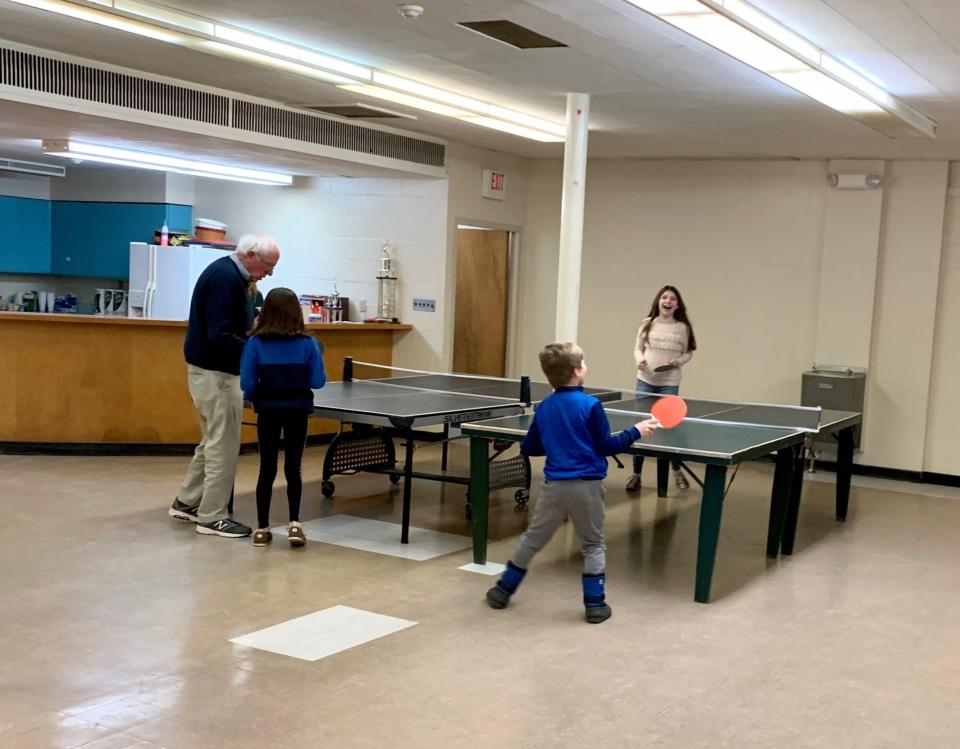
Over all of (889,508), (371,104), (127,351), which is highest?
(371,104)

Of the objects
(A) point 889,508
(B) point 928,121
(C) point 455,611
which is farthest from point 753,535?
(B) point 928,121

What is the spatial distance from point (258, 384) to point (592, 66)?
2552mm

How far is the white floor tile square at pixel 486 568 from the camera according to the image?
217 inches

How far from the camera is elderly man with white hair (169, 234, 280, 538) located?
5.80 m

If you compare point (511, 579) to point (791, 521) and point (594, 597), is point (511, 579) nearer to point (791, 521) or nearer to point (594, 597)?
point (594, 597)

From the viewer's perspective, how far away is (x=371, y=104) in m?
7.71

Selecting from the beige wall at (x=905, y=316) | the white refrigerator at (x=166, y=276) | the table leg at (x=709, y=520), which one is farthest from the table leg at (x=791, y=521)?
the white refrigerator at (x=166, y=276)

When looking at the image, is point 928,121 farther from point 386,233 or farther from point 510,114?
point 386,233

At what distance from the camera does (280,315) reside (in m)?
5.54

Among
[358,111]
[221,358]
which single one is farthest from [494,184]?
[221,358]

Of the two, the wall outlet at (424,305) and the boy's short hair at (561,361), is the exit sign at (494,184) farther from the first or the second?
the boy's short hair at (561,361)

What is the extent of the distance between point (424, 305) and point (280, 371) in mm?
Answer: 4394

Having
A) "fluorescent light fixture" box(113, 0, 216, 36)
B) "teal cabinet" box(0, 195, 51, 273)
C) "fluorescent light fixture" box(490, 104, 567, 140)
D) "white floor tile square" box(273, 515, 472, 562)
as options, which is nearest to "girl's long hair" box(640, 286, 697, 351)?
"fluorescent light fixture" box(490, 104, 567, 140)

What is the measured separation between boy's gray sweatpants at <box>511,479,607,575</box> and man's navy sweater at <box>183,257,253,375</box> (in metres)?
2.06
